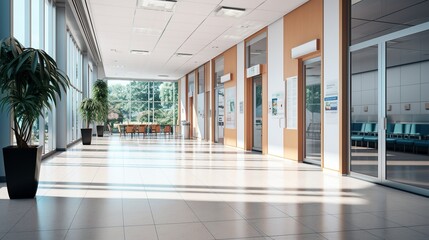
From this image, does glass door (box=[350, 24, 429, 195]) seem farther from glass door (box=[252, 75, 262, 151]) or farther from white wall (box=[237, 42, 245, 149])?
white wall (box=[237, 42, 245, 149])

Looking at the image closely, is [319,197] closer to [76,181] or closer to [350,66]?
[350,66]

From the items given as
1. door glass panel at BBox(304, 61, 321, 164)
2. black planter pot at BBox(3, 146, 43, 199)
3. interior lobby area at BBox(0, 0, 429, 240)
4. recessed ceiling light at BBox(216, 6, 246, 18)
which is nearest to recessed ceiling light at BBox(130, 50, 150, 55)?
interior lobby area at BBox(0, 0, 429, 240)

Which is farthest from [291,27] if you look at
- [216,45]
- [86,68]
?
[86,68]

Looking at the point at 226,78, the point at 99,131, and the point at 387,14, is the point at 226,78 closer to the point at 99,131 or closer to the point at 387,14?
the point at 387,14

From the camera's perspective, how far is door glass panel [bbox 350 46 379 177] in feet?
21.1

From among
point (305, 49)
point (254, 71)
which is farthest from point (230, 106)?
point (305, 49)

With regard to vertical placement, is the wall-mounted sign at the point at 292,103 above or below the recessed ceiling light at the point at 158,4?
below

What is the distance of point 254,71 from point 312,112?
117 inches

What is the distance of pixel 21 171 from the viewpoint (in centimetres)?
437

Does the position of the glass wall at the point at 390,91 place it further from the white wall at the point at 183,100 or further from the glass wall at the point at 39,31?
the white wall at the point at 183,100

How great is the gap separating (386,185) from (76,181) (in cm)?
510

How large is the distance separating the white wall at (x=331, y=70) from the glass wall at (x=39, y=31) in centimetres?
520

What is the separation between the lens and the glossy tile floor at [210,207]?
3.16 metres

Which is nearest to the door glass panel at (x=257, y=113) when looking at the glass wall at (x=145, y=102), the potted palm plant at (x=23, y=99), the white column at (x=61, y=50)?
the white column at (x=61, y=50)
